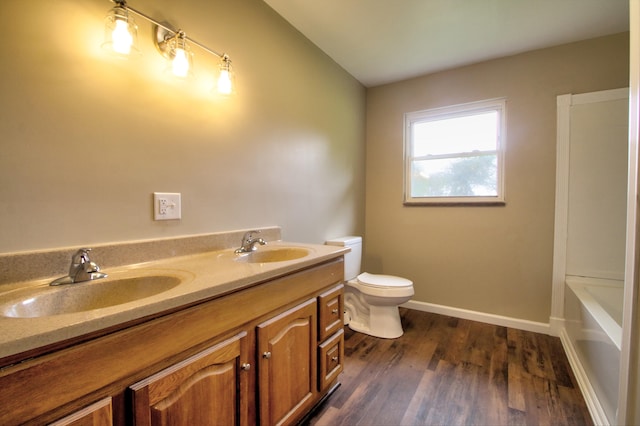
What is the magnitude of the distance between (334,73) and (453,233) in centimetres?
179

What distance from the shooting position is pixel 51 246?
3.12 feet

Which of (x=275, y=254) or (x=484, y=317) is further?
(x=484, y=317)

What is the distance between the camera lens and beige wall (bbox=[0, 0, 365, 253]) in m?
0.90

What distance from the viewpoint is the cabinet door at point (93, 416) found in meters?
0.58

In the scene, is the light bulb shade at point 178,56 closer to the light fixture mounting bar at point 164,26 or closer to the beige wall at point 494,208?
the light fixture mounting bar at point 164,26

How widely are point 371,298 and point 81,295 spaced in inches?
72.3

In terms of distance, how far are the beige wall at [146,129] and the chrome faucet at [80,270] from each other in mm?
115

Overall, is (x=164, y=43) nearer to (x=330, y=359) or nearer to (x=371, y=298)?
(x=330, y=359)

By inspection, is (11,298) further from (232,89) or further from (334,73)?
(334,73)

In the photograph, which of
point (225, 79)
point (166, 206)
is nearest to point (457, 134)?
point (225, 79)

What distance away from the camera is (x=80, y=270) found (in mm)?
916

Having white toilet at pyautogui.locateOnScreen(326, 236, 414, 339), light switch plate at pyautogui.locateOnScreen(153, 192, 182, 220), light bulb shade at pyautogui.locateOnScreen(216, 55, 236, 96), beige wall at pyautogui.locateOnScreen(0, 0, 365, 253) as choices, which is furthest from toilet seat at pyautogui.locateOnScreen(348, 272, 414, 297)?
light bulb shade at pyautogui.locateOnScreen(216, 55, 236, 96)

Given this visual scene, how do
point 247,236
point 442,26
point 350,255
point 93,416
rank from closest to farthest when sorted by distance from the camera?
point 93,416
point 247,236
point 442,26
point 350,255

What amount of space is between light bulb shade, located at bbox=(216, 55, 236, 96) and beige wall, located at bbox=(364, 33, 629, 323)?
186 centimetres
